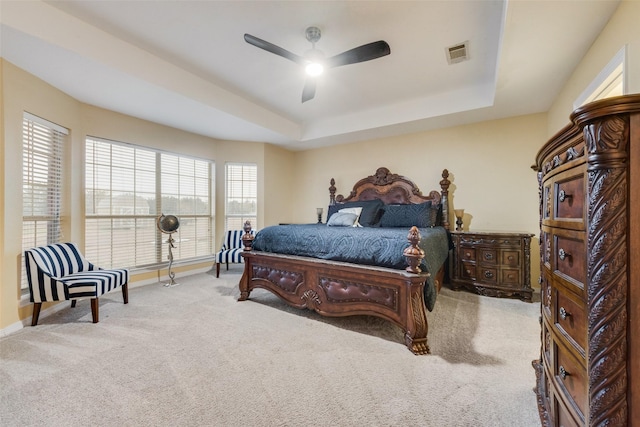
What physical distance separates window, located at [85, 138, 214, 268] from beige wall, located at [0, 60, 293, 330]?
0.48ft

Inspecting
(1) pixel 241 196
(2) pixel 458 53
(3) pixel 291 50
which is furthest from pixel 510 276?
(1) pixel 241 196

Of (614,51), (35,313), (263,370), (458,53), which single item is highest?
Result: (458,53)

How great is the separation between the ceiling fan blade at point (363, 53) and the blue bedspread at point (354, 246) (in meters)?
1.59

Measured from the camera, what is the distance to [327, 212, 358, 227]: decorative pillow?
422cm

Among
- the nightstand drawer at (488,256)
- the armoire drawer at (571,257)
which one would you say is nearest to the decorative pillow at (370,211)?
the nightstand drawer at (488,256)

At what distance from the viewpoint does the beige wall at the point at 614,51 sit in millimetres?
1701

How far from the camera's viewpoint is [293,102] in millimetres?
4125

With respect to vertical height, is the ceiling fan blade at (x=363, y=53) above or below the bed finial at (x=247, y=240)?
above

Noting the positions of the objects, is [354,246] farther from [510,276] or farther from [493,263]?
[510,276]

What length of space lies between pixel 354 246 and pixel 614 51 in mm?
2386

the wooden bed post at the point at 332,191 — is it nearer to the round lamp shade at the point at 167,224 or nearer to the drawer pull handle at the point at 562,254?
the round lamp shade at the point at 167,224

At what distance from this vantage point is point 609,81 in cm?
205

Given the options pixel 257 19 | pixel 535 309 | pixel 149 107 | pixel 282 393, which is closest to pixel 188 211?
pixel 149 107

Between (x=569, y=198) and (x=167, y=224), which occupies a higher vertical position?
(x=569, y=198)
